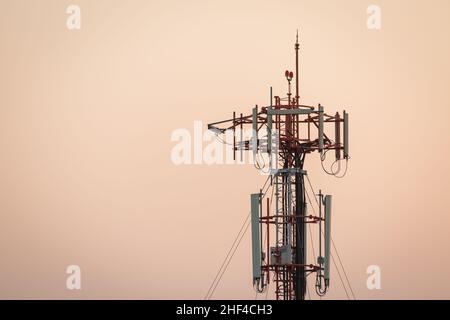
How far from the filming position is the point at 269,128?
75812mm

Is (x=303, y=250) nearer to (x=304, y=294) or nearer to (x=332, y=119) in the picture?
(x=304, y=294)

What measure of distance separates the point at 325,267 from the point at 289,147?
260 inches

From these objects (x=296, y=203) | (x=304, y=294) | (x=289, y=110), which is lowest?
(x=304, y=294)

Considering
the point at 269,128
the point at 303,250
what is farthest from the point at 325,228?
the point at 269,128

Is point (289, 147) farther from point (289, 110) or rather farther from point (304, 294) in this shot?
point (304, 294)

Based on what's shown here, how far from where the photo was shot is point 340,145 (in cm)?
7800

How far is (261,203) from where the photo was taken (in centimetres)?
7656

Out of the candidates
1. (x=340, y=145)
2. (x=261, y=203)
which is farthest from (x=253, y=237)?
(x=340, y=145)

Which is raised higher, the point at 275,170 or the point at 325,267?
the point at 275,170

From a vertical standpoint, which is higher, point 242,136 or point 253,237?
point 242,136

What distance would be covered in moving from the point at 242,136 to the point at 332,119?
4.92m

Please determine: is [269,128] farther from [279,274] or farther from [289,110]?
[279,274]

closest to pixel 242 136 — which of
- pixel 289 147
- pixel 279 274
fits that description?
pixel 289 147

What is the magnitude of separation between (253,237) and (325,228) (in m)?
4.19
